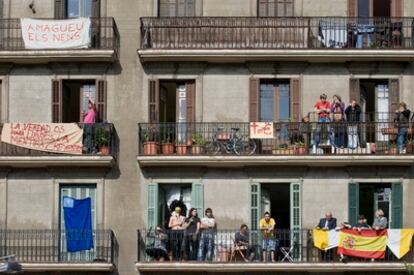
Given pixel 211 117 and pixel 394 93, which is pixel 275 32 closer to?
pixel 211 117

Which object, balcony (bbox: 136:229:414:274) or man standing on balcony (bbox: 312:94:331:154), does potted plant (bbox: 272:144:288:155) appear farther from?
balcony (bbox: 136:229:414:274)

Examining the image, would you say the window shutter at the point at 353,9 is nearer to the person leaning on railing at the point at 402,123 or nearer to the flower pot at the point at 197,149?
the person leaning on railing at the point at 402,123

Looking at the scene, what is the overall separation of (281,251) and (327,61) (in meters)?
7.16

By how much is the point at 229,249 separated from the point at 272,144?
4.16 metres

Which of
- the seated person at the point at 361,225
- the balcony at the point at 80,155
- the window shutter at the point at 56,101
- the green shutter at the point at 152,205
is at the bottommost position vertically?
the seated person at the point at 361,225

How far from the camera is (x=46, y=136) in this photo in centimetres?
5094

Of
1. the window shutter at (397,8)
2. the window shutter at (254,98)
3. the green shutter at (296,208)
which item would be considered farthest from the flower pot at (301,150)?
the window shutter at (397,8)

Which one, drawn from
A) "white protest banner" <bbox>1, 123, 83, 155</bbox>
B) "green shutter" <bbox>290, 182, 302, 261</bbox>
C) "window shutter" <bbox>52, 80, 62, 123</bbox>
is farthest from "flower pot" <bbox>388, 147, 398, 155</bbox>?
"window shutter" <bbox>52, 80, 62, 123</bbox>

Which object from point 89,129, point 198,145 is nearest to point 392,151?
point 198,145

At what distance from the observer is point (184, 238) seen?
164ft

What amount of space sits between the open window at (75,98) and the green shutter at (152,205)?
125 inches

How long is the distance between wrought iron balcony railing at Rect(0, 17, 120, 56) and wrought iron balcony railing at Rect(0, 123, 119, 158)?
2912mm

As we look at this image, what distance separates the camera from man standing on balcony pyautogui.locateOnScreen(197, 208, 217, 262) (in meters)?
50.0

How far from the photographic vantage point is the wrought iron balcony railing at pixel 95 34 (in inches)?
2031
